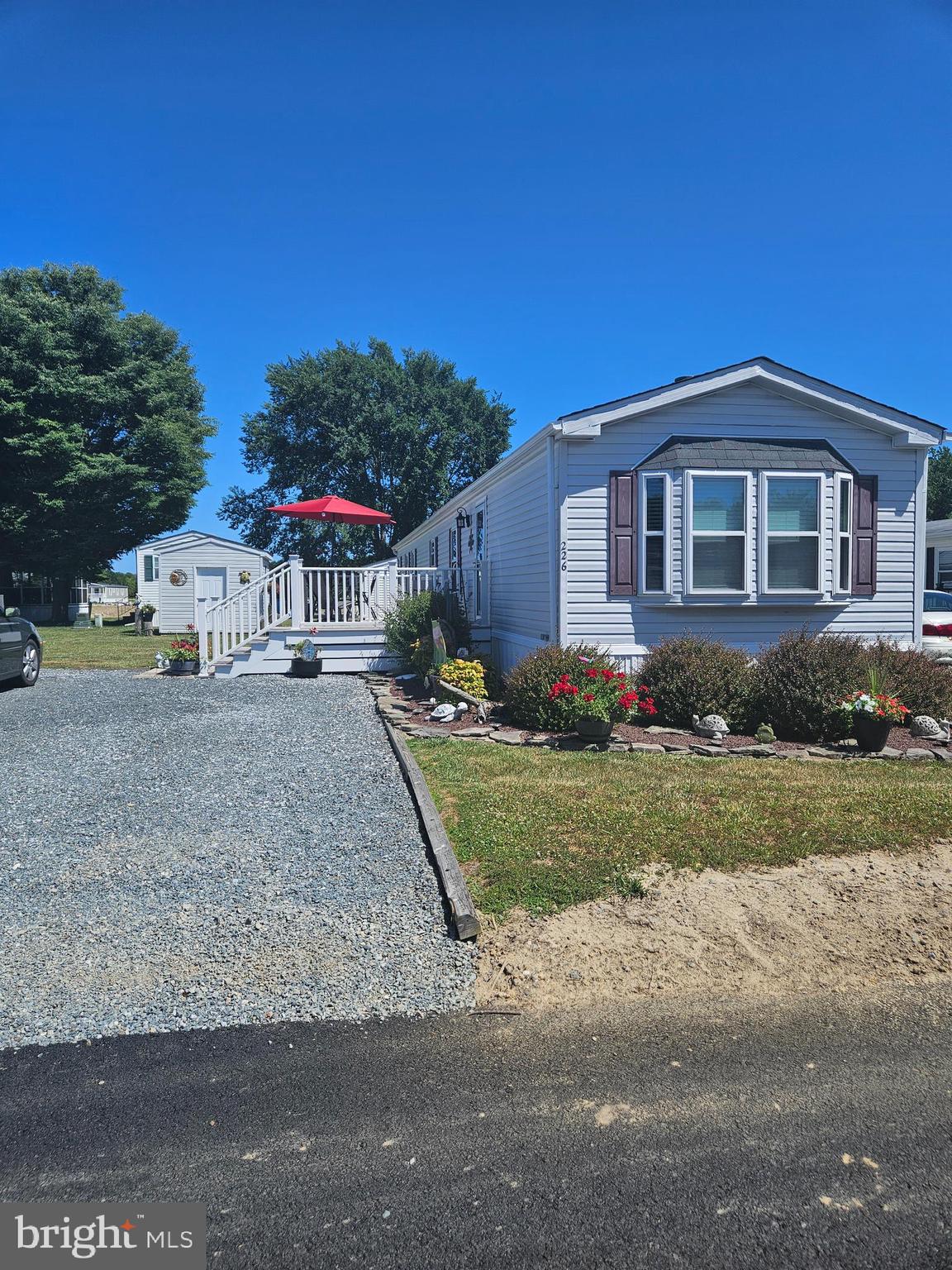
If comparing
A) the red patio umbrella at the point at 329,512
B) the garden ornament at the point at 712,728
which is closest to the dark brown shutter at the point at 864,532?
the garden ornament at the point at 712,728

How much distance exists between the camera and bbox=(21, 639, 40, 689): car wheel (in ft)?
38.0

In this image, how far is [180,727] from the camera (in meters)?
8.34

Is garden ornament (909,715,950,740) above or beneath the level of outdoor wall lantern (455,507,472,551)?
beneath

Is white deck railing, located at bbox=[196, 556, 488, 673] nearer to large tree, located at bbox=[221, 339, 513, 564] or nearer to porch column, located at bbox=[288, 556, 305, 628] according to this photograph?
porch column, located at bbox=[288, 556, 305, 628]

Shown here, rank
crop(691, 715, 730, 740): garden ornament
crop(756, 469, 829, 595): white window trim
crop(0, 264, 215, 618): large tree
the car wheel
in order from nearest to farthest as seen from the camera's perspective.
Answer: crop(691, 715, 730, 740): garden ornament, crop(756, 469, 829, 595): white window trim, the car wheel, crop(0, 264, 215, 618): large tree

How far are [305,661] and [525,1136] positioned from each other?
1071 centimetres

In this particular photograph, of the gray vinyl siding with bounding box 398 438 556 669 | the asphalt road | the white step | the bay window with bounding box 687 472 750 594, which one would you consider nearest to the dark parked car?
the white step

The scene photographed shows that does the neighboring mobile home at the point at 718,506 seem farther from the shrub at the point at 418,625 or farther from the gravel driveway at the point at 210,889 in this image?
the gravel driveway at the point at 210,889

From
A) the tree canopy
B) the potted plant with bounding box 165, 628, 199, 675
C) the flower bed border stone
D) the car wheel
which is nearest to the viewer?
the flower bed border stone

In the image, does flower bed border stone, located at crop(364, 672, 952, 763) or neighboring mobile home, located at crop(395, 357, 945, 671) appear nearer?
flower bed border stone, located at crop(364, 672, 952, 763)

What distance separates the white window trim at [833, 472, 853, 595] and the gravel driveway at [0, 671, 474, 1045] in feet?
21.8

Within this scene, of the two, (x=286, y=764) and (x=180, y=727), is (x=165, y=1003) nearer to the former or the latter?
(x=286, y=764)

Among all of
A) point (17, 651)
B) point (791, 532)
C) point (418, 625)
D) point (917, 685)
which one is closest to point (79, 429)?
point (17, 651)

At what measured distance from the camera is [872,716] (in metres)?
7.36
